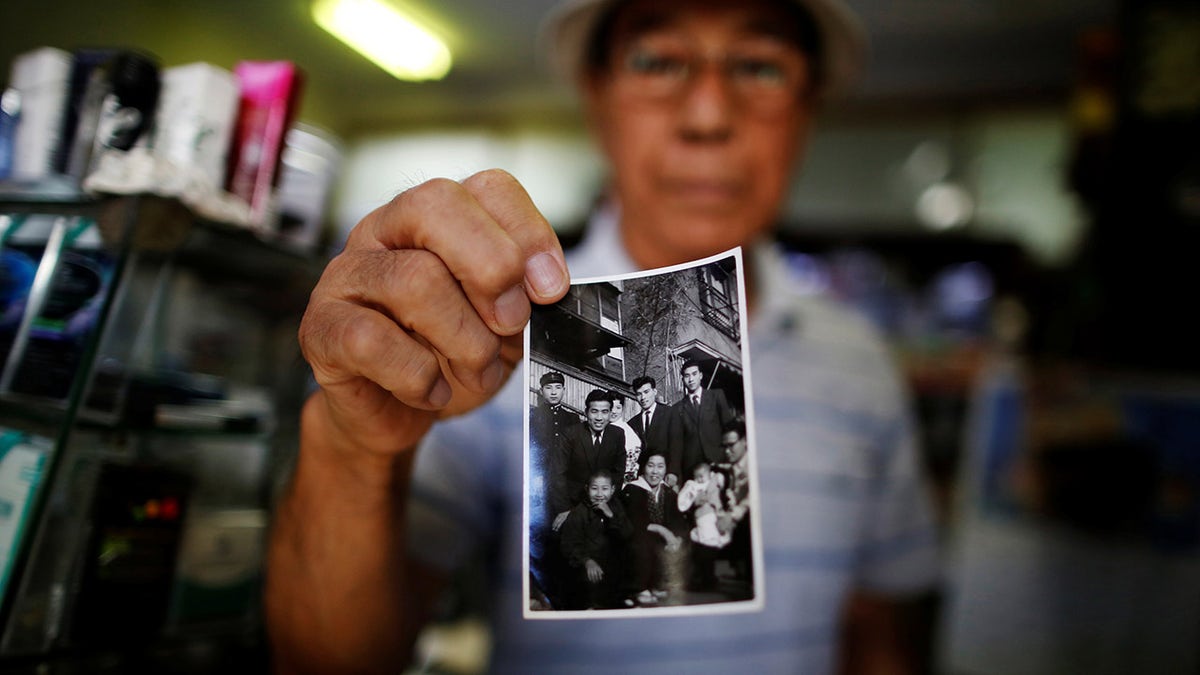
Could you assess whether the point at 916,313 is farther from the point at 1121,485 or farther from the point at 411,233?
the point at 411,233

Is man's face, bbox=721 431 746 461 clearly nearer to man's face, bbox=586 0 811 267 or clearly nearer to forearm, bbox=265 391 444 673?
forearm, bbox=265 391 444 673

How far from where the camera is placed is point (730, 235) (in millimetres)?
839

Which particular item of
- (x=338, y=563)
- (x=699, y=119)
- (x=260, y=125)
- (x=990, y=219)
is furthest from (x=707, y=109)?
(x=990, y=219)

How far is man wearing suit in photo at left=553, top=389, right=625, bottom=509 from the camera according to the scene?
13.6 inches

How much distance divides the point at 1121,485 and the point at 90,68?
208 cm

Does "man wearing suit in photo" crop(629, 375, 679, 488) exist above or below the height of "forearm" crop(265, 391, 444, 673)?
above

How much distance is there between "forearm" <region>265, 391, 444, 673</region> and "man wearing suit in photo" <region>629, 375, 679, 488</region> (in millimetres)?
212

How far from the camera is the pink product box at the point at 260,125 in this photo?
A: 1.95 feet

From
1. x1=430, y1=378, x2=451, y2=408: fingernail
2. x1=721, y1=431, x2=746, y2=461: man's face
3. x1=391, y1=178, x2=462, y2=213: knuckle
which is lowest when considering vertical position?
x1=721, y1=431, x2=746, y2=461: man's face

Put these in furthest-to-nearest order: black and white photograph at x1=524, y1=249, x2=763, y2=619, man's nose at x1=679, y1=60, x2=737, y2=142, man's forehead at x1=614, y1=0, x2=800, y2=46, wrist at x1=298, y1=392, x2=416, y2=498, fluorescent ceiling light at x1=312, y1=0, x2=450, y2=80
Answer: man's forehead at x1=614, y1=0, x2=800, y2=46
man's nose at x1=679, y1=60, x2=737, y2=142
fluorescent ceiling light at x1=312, y1=0, x2=450, y2=80
wrist at x1=298, y1=392, x2=416, y2=498
black and white photograph at x1=524, y1=249, x2=763, y2=619

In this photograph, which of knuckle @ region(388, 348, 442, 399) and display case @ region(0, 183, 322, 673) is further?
display case @ region(0, 183, 322, 673)

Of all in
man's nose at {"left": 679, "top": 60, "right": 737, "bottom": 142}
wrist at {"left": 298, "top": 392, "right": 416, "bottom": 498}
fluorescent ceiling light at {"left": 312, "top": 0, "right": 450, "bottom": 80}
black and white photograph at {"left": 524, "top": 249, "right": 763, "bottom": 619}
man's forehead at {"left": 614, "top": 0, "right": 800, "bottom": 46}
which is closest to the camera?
black and white photograph at {"left": 524, "top": 249, "right": 763, "bottom": 619}

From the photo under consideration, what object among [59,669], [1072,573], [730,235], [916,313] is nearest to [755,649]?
[730,235]

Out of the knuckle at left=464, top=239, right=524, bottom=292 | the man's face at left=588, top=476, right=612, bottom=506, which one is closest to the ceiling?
the knuckle at left=464, top=239, right=524, bottom=292
